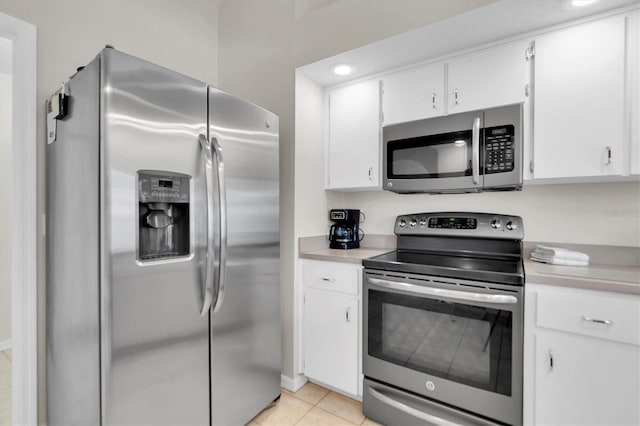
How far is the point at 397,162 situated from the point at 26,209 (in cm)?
208

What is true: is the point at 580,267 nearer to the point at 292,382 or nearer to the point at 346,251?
the point at 346,251

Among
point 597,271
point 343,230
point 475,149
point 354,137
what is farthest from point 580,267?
point 354,137

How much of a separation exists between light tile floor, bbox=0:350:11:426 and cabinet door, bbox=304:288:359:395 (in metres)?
1.71

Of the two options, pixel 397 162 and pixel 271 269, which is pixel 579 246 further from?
pixel 271 269

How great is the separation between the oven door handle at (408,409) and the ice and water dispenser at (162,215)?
1337 millimetres

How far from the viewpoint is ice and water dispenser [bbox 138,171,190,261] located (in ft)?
4.17

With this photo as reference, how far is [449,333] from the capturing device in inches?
62.0

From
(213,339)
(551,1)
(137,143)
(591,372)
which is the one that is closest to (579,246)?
(591,372)

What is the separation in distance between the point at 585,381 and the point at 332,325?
4.08 ft

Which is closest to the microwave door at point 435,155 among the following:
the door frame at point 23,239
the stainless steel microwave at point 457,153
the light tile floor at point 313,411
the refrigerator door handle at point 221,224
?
the stainless steel microwave at point 457,153

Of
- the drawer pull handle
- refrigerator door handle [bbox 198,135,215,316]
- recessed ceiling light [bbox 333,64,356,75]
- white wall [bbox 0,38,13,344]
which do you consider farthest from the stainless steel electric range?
white wall [bbox 0,38,13,344]

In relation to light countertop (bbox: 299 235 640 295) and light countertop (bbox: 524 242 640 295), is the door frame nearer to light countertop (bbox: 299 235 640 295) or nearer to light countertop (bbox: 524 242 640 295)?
light countertop (bbox: 299 235 640 295)

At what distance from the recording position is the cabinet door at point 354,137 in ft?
7.13

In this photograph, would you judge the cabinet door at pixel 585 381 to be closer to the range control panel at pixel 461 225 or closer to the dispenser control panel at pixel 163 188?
the range control panel at pixel 461 225
